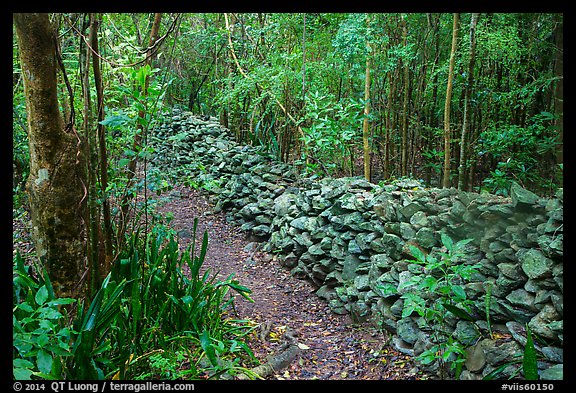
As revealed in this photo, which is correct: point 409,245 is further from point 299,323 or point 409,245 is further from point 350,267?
point 299,323

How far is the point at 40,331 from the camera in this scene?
1578 millimetres

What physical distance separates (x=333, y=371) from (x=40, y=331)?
5.52ft

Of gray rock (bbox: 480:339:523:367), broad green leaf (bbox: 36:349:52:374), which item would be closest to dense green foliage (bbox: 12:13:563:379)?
broad green leaf (bbox: 36:349:52:374)

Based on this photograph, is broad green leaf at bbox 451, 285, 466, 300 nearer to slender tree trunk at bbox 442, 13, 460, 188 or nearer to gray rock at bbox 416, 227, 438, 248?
gray rock at bbox 416, 227, 438, 248

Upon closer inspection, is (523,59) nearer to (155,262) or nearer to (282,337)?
(282,337)

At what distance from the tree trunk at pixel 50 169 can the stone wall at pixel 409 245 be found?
0.60 meters

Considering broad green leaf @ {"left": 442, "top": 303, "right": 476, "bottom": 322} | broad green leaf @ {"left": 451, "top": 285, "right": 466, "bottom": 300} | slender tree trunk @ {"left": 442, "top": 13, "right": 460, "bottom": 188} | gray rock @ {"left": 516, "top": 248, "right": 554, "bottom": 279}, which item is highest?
slender tree trunk @ {"left": 442, "top": 13, "right": 460, "bottom": 188}

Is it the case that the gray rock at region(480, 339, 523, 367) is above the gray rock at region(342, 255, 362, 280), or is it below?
above

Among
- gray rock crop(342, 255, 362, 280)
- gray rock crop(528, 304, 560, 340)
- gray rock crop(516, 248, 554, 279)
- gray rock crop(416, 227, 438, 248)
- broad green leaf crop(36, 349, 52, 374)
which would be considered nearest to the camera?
broad green leaf crop(36, 349, 52, 374)

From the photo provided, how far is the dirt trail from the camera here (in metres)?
2.60

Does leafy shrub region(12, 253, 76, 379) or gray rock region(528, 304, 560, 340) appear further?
gray rock region(528, 304, 560, 340)

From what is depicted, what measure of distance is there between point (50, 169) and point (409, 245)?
2.18m

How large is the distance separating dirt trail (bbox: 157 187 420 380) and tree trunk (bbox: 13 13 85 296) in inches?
49.3

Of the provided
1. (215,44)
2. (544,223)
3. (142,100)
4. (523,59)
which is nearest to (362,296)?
(544,223)
